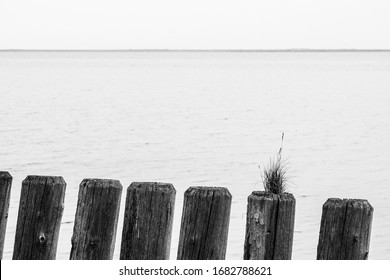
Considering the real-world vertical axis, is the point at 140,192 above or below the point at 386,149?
below

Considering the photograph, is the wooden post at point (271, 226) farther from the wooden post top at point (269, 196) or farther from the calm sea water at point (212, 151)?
the calm sea water at point (212, 151)

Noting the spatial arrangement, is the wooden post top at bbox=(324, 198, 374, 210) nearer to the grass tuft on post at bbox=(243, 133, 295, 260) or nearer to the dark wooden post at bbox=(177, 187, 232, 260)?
the grass tuft on post at bbox=(243, 133, 295, 260)

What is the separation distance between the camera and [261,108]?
3841cm

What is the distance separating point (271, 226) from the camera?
2.50 m

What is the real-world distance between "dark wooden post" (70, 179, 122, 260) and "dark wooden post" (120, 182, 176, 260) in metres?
0.07

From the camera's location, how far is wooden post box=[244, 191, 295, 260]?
98.1 inches

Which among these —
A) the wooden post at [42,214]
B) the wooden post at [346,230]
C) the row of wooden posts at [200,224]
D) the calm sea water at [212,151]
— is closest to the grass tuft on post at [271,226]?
the row of wooden posts at [200,224]

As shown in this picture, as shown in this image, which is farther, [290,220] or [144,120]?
[144,120]

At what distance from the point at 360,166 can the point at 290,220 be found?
15.3 m

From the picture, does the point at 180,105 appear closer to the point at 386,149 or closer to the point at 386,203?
the point at 386,149

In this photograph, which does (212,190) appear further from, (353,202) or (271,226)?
(353,202)

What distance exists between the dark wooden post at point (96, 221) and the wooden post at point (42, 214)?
8 centimetres
